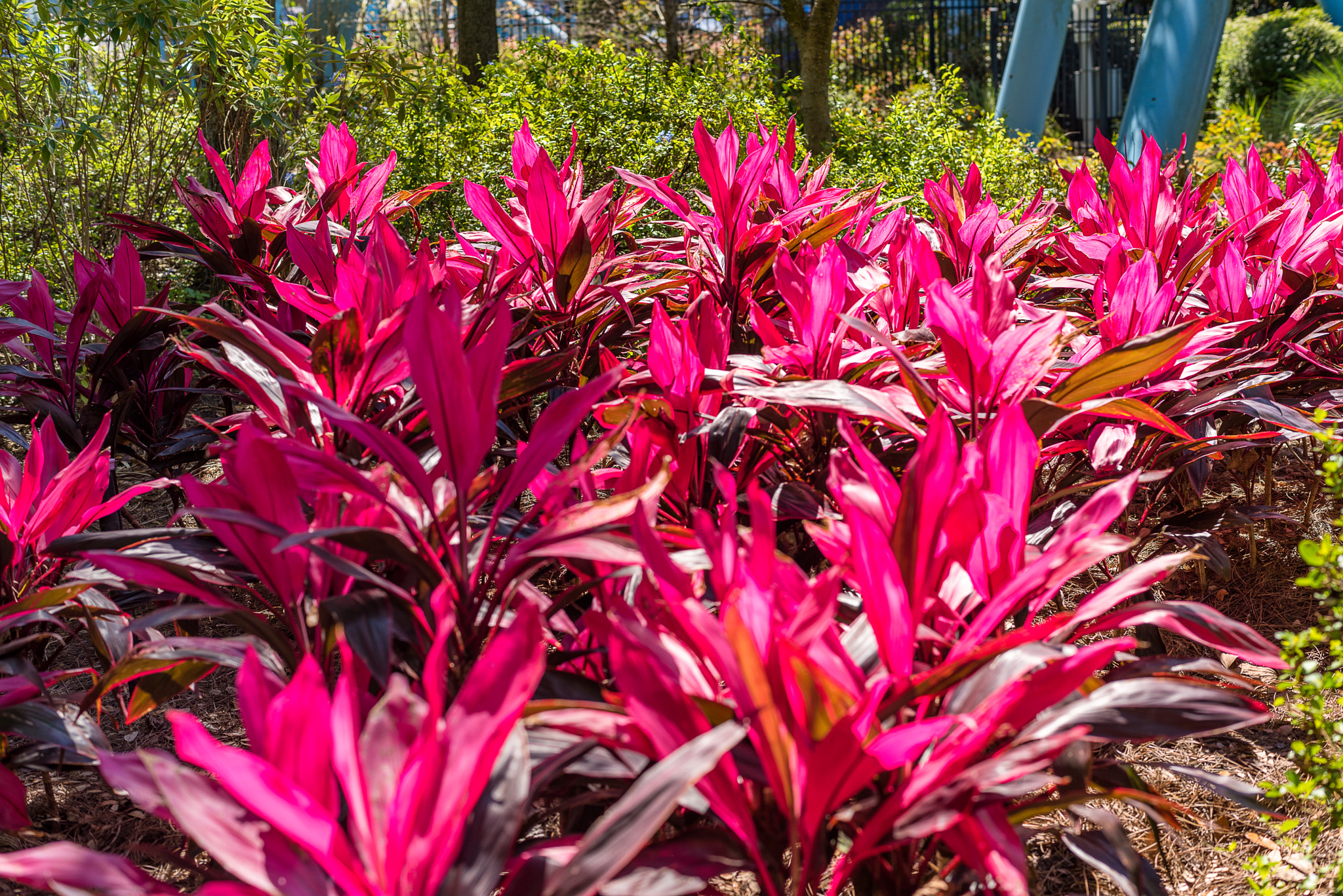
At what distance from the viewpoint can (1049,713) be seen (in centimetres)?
87

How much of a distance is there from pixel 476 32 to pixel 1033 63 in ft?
19.4

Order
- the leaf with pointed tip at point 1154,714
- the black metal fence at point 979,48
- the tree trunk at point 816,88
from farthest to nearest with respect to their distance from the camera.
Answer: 1. the black metal fence at point 979,48
2. the tree trunk at point 816,88
3. the leaf with pointed tip at point 1154,714

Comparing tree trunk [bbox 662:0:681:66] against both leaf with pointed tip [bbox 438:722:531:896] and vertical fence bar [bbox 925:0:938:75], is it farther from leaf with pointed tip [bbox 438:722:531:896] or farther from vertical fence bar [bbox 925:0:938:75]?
leaf with pointed tip [bbox 438:722:531:896]

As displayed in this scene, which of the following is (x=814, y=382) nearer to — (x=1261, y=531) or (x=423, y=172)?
(x=1261, y=531)

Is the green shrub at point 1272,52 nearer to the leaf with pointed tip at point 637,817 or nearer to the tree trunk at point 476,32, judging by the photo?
the tree trunk at point 476,32

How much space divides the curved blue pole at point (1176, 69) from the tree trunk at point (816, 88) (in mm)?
3349

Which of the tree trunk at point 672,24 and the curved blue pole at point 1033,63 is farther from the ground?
the tree trunk at point 672,24

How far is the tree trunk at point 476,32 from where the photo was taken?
905 cm

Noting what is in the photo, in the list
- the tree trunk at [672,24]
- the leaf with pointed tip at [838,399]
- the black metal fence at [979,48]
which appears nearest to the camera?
the leaf with pointed tip at [838,399]

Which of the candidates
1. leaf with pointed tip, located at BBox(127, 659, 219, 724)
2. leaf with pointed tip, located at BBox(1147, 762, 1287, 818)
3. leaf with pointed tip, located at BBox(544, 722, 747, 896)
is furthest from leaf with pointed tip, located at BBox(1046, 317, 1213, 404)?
leaf with pointed tip, located at BBox(127, 659, 219, 724)

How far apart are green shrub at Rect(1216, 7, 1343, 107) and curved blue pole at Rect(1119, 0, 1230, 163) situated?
373 inches

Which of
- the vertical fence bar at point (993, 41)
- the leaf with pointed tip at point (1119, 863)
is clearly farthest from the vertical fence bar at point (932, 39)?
the leaf with pointed tip at point (1119, 863)

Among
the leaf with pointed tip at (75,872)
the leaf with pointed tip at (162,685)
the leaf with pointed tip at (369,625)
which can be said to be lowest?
the leaf with pointed tip at (162,685)

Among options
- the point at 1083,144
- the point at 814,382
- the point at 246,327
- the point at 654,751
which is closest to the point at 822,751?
the point at 654,751
